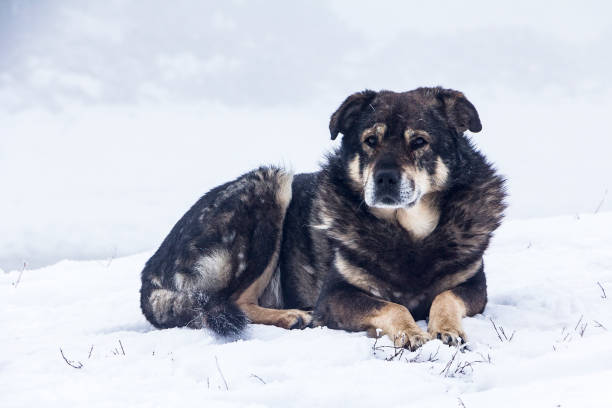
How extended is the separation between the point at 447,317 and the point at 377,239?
1043 mm

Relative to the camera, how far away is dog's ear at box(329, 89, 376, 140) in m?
5.52

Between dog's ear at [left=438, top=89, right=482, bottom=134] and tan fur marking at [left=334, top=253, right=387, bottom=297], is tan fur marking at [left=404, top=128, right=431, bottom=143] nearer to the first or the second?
dog's ear at [left=438, top=89, right=482, bottom=134]

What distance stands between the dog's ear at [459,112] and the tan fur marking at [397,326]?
1678mm

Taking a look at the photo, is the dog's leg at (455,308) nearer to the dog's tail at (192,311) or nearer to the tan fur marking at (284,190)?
the dog's tail at (192,311)

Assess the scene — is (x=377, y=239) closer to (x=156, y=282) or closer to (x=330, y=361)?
(x=330, y=361)

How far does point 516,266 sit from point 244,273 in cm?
356

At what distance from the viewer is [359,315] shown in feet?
15.9

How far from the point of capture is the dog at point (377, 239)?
16.3ft

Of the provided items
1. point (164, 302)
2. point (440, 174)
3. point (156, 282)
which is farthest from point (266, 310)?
point (440, 174)

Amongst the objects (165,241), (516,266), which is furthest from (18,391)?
(516,266)

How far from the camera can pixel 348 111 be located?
18.3ft

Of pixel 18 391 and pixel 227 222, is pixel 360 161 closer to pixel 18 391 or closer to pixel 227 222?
pixel 227 222

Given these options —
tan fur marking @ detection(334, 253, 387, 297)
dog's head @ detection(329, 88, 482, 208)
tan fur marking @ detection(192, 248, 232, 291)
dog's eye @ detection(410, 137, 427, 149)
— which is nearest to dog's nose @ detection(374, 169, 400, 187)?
dog's head @ detection(329, 88, 482, 208)

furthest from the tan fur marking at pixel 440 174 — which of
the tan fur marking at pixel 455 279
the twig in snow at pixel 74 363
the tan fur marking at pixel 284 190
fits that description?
the twig in snow at pixel 74 363
